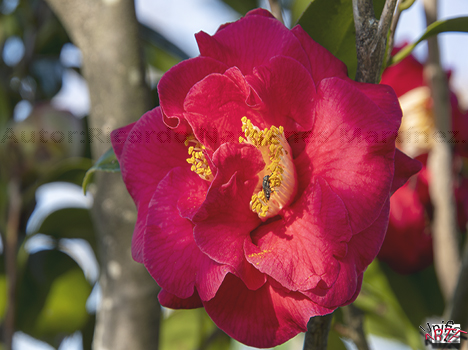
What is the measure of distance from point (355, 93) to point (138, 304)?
0.51 meters

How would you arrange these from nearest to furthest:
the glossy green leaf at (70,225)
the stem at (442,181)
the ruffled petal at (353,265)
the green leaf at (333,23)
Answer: the ruffled petal at (353,265)
the green leaf at (333,23)
the stem at (442,181)
the glossy green leaf at (70,225)

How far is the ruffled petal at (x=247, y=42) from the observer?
0.38 m

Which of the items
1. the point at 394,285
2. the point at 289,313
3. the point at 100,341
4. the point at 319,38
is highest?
the point at 319,38

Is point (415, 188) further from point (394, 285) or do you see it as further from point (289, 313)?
point (289, 313)

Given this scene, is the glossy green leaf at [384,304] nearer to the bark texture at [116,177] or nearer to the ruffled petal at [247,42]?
the bark texture at [116,177]

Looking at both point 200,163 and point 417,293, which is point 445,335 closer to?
point 200,163

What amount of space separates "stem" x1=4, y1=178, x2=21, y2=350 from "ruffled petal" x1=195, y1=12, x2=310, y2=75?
786mm

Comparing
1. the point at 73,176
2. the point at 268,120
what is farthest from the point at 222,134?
the point at 73,176

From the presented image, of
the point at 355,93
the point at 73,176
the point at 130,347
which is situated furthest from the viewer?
the point at 73,176

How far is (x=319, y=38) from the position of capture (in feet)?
1.46

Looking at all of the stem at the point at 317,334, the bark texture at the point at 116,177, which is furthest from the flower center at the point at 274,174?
the bark texture at the point at 116,177

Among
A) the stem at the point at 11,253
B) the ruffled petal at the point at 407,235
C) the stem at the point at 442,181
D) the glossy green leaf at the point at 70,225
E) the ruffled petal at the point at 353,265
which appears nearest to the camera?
the ruffled petal at the point at 353,265

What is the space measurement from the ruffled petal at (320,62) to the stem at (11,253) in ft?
2.77

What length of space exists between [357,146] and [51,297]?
35.4 inches
